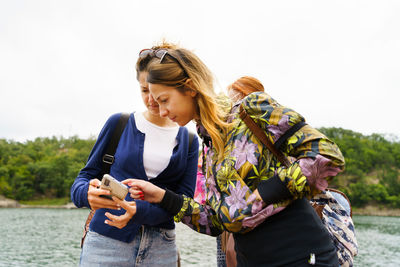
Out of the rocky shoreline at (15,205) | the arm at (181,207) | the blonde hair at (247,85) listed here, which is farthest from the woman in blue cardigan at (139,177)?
the rocky shoreline at (15,205)

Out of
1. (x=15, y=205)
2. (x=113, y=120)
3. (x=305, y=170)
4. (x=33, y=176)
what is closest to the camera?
(x=305, y=170)

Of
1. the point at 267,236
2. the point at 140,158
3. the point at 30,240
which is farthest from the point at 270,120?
the point at 30,240

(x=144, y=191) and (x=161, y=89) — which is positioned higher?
(x=161, y=89)

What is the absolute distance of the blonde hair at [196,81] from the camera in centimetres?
198

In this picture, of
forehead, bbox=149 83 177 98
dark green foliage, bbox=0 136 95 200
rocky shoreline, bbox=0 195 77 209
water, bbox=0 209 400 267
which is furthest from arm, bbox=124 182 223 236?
rocky shoreline, bbox=0 195 77 209

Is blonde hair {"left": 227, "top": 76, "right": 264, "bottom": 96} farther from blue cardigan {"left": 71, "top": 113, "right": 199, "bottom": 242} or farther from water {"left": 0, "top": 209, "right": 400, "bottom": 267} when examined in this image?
water {"left": 0, "top": 209, "right": 400, "bottom": 267}

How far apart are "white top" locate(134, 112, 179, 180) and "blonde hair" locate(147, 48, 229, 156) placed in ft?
1.87

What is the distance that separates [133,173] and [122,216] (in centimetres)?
41

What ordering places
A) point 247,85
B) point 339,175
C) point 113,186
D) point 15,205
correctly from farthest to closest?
point 339,175
point 15,205
point 247,85
point 113,186

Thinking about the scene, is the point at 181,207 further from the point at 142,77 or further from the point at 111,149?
the point at 142,77

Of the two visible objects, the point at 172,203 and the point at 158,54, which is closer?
the point at 172,203

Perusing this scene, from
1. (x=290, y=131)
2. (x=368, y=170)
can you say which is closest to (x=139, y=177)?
(x=290, y=131)

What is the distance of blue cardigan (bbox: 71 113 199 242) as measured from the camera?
90.1 inches

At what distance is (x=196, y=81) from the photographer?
84.1 inches
